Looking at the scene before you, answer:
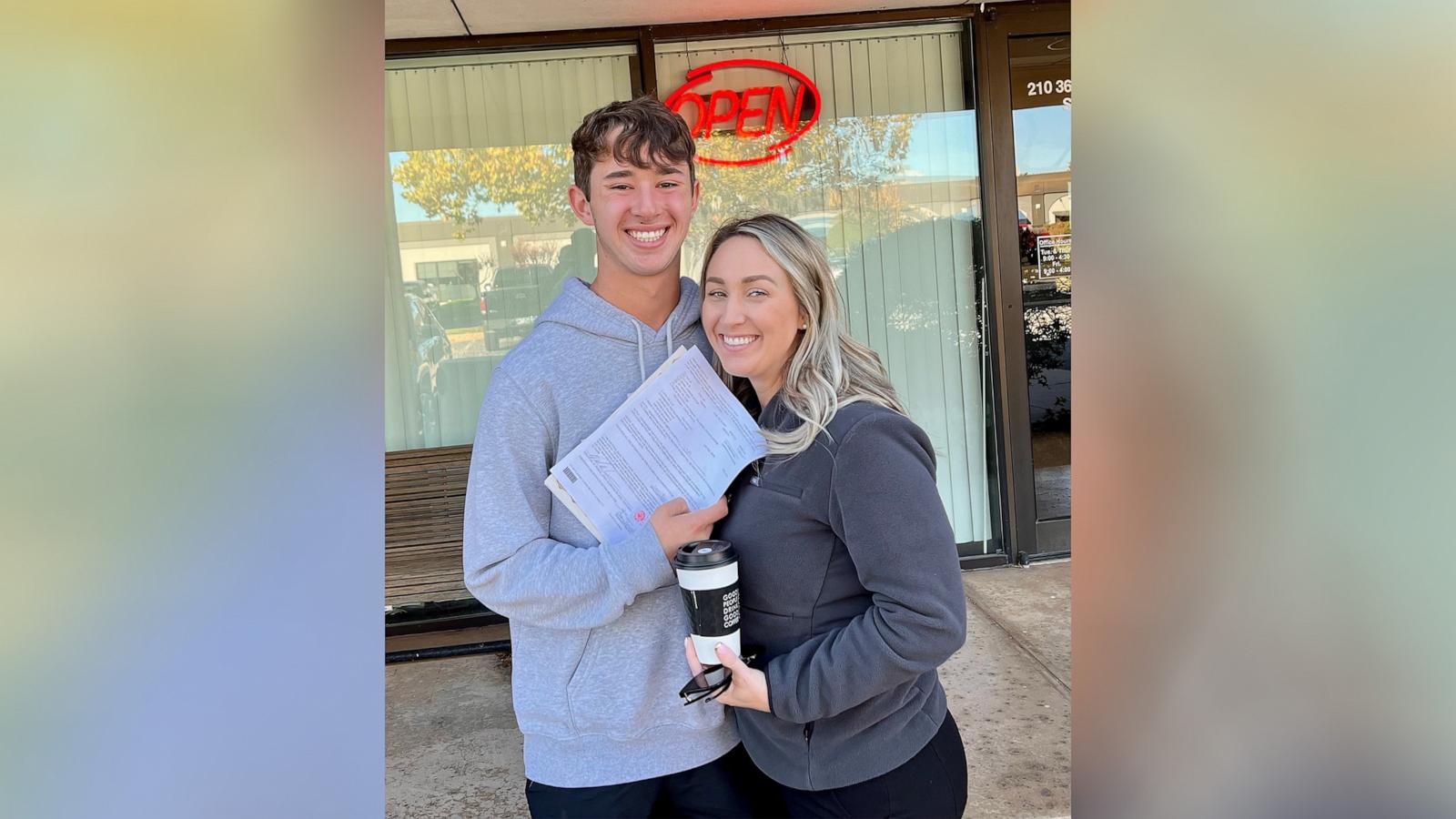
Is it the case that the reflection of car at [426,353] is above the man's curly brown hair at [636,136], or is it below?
below

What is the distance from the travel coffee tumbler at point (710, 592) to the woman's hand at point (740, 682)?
13mm

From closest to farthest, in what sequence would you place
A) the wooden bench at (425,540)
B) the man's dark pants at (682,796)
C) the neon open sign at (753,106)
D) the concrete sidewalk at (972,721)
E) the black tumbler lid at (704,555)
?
the black tumbler lid at (704,555) → the man's dark pants at (682,796) → the concrete sidewalk at (972,721) → the wooden bench at (425,540) → the neon open sign at (753,106)

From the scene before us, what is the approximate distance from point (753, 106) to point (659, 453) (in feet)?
14.1

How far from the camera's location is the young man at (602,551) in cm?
157

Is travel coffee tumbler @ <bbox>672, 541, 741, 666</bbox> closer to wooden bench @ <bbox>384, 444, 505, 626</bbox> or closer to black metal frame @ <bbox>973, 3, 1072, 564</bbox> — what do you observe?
wooden bench @ <bbox>384, 444, 505, 626</bbox>

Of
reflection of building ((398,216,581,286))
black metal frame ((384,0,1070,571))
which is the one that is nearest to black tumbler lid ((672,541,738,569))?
reflection of building ((398,216,581,286))

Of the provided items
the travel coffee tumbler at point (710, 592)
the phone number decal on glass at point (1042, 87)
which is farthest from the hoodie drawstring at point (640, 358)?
the phone number decal on glass at point (1042, 87)

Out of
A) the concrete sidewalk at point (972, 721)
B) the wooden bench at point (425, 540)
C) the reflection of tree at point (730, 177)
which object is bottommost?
the concrete sidewalk at point (972, 721)

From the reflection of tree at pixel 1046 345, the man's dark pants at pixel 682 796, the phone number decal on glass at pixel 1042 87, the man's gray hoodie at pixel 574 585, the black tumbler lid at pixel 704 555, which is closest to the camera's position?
the black tumbler lid at pixel 704 555

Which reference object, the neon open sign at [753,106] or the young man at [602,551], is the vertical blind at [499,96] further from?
the young man at [602,551]

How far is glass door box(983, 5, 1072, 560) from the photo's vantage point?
215 inches

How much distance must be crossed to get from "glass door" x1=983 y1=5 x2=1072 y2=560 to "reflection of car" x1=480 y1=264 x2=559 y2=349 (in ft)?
9.27
